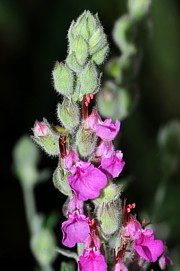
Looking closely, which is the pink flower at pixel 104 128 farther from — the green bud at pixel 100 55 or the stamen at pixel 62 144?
the green bud at pixel 100 55

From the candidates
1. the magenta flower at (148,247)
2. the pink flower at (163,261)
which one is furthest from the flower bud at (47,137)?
the pink flower at (163,261)

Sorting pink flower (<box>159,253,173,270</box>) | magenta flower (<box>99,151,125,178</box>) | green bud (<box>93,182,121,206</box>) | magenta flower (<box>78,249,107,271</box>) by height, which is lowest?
pink flower (<box>159,253,173,270</box>)

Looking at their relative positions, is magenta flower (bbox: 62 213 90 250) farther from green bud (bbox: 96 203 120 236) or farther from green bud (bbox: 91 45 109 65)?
green bud (bbox: 91 45 109 65)

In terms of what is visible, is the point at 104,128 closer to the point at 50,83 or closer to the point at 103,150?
the point at 103,150

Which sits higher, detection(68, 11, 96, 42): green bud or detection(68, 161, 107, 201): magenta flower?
detection(68, 11, 96, 42): green bud

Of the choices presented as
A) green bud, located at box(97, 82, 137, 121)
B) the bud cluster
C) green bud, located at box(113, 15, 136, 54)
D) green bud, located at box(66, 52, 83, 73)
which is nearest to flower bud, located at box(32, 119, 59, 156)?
the bud cluster

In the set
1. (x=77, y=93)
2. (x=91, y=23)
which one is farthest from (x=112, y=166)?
(x=91, y=23)
